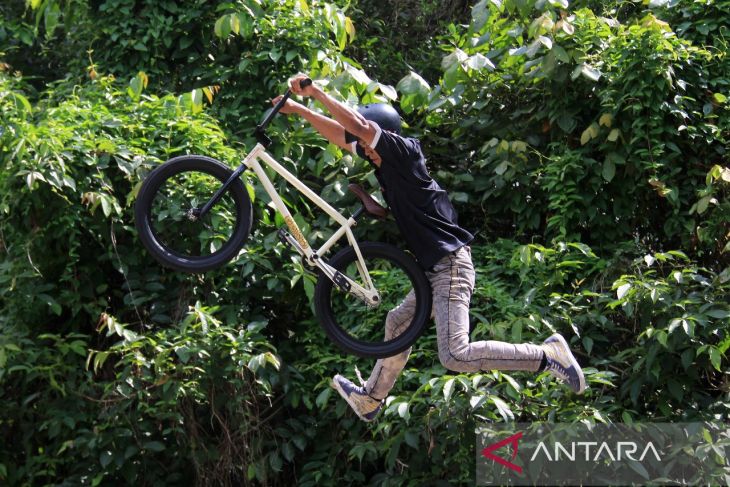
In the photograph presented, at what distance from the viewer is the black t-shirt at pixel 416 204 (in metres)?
4.59

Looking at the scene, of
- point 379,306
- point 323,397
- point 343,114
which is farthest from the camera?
point 379,306

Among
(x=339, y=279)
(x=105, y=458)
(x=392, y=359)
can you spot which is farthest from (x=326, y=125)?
(x=105, y=458)

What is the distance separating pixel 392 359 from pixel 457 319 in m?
0.44

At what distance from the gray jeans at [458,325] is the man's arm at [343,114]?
25.1 inches

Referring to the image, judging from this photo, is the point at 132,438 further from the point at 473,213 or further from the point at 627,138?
the point at 627,138

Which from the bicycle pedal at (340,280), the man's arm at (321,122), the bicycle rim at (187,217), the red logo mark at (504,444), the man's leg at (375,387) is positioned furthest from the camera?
the bicycle rim at (187,217)

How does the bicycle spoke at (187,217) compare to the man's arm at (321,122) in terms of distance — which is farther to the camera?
the bicycle spoke at (187,217)

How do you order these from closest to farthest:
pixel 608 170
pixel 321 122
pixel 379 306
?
pixel 321 122 → pixel 379 306 → pixel 608 170

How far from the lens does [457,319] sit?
4652mm

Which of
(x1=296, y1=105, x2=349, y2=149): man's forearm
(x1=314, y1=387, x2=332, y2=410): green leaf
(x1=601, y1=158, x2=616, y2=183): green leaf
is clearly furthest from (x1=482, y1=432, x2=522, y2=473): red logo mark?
(x1=296, y1=105, x2=349, y2=149): man's forearm

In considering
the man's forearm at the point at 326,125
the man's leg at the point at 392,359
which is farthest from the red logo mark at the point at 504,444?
the man's forearm at the point at 326,125

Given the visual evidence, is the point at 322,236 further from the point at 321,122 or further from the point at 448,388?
the point at 321,122

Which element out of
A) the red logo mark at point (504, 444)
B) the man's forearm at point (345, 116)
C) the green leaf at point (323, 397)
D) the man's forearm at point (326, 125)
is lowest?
the green leaf at point (323, 397)

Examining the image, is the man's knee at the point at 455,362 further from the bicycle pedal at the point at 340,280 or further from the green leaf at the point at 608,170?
the green leaf at the point at 608,170
